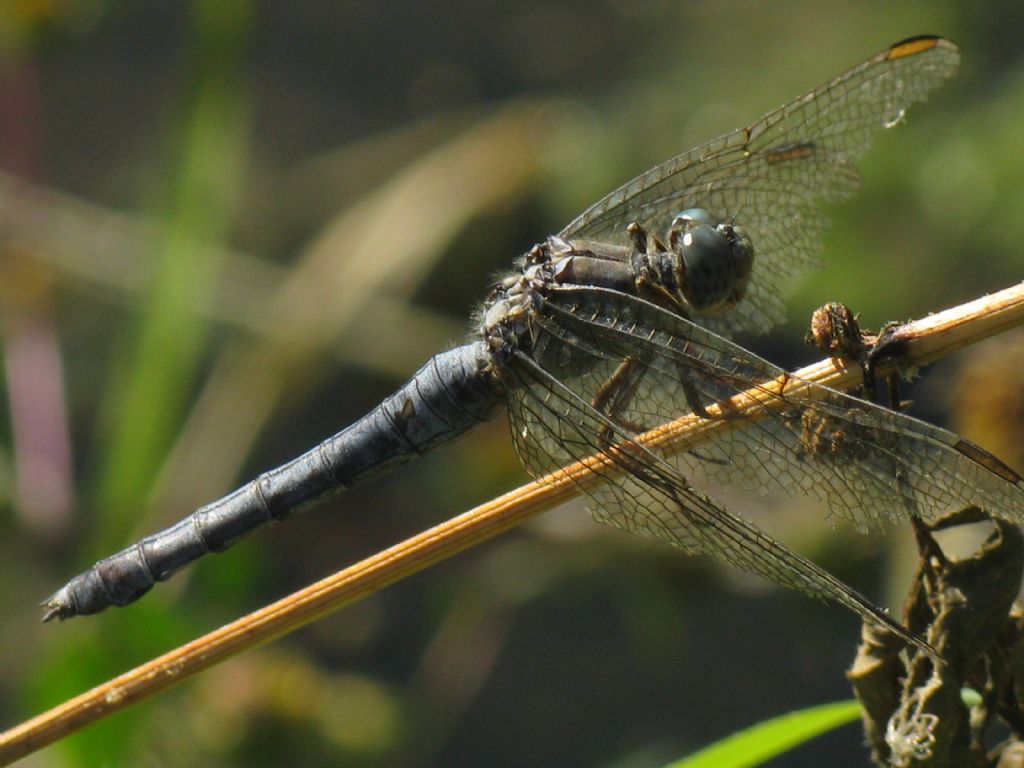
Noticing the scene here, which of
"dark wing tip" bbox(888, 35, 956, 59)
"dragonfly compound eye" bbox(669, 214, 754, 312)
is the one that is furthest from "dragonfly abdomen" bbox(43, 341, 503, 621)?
"dark wing tip" bbox(888, 35, 956, 59)

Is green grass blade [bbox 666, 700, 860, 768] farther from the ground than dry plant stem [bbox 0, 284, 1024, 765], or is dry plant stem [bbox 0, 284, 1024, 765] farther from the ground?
dry plant stem [bbox 0, 284, 1024, 765]

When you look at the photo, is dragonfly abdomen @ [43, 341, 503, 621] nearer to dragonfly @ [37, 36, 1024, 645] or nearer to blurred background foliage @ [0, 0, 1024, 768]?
dragonfly @ [37, 36, 1024, 645]

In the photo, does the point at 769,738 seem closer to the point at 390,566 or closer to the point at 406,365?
the point at 390,566

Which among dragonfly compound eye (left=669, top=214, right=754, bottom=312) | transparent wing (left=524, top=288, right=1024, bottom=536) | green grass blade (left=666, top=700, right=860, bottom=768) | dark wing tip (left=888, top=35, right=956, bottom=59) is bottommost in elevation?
green grass blade (left=666, top=700, right=860, bottom=768)

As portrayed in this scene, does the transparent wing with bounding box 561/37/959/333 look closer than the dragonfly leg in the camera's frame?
No

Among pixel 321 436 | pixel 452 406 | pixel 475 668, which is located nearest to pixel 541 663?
pixel 475 668

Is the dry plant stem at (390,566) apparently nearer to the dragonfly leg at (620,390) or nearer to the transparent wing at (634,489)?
the transparent wing at (634,489)

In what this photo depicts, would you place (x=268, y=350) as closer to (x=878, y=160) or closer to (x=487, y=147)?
(x=487, y=147)
